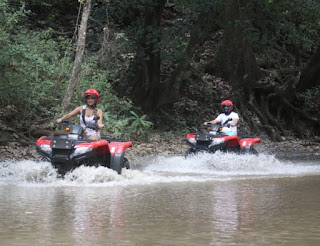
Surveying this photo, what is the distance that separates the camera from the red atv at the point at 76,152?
11.4 m

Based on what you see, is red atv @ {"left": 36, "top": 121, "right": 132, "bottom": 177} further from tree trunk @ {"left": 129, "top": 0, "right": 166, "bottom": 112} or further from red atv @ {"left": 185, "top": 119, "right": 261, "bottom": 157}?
tree trunk @ {"left": 129, "top": 0, "right": 166, "bottom": 112}

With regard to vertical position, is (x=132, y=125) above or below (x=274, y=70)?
below

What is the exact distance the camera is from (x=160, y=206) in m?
9.05

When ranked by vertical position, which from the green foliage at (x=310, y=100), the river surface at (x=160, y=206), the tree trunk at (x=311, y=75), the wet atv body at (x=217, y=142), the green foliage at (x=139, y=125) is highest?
the tree trunk at (x=311, y=75)

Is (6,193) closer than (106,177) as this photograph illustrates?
Yes

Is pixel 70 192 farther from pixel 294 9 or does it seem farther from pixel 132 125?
pixel 294 9

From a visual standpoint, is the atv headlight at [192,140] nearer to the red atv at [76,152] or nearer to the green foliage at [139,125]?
the red atv at [76,152]

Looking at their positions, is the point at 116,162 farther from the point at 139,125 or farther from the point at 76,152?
the point at 139,125

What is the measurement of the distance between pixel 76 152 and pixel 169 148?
9505 millimetres

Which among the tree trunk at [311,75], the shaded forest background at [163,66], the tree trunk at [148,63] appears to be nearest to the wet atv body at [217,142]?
the shaded forest background at [163,66]

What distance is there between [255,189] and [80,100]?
9157mm

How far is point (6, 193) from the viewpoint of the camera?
399 inches

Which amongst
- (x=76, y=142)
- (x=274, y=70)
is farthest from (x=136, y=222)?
(x=274, y=70)

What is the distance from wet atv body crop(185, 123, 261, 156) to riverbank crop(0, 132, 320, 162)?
2.93m
